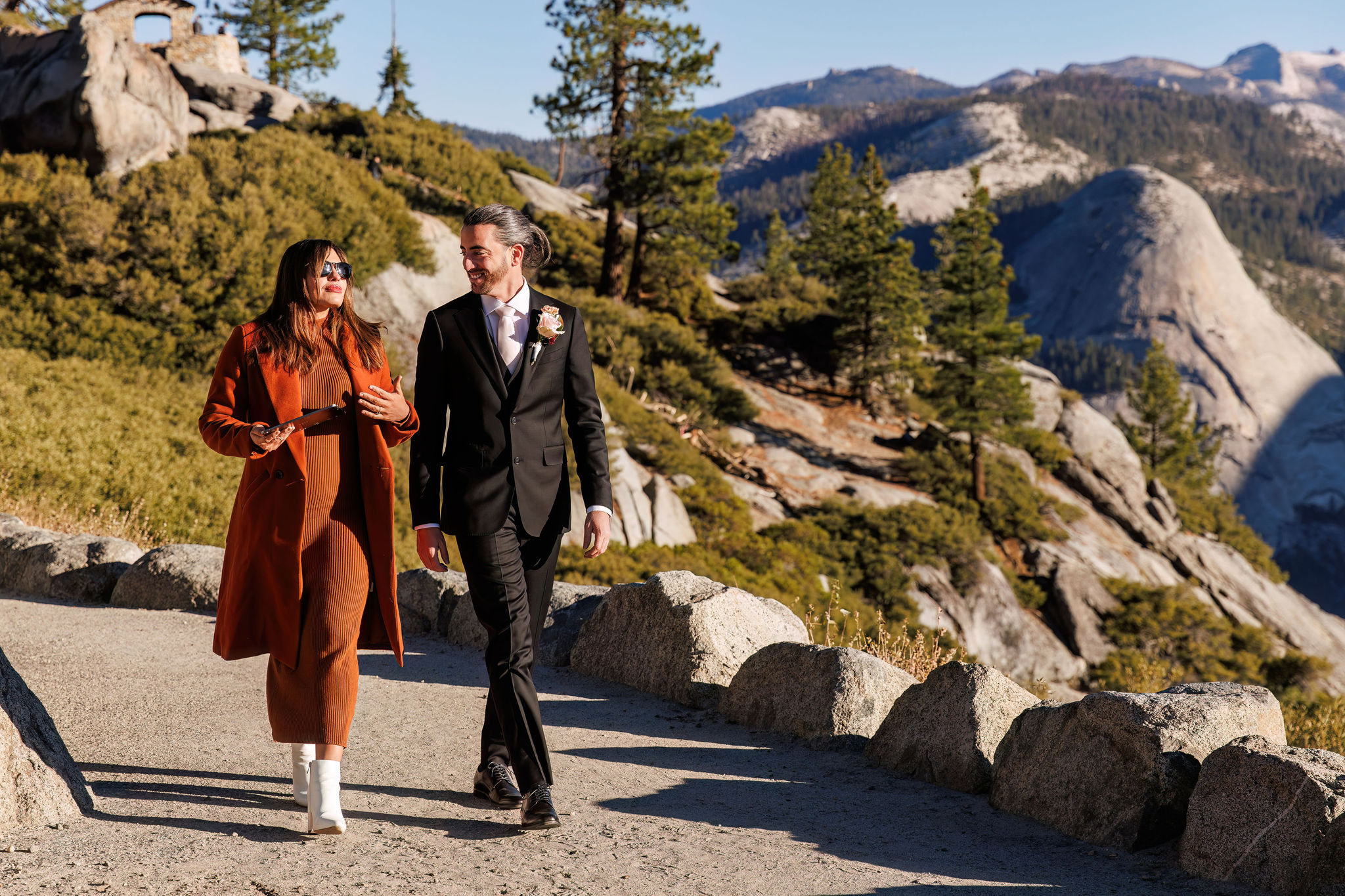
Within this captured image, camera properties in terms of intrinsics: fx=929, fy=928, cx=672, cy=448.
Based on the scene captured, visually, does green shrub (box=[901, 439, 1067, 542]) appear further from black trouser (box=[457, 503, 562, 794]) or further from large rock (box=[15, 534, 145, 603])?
black trouser (box=[457, 503, 562, 794])

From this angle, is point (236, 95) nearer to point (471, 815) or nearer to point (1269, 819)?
point (471, 815)

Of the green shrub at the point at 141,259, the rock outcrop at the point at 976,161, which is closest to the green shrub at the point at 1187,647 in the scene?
the green shrub at the point at 141,259

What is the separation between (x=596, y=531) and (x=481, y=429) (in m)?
0.55

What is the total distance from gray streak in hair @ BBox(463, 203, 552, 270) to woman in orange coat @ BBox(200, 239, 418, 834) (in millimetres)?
530

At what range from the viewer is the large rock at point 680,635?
17.1 feet

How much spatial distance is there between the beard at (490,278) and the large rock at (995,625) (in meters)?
17.7

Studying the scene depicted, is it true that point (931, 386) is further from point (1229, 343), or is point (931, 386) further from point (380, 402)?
point (1229, 343)

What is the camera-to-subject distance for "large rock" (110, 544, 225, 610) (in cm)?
657

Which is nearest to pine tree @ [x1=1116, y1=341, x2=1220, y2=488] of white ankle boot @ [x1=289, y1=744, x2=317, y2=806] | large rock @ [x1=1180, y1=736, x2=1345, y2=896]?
large rock @ [x1=1180, y1=736, x2=1345, y2=896]

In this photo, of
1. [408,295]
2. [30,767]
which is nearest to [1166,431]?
[408,295]

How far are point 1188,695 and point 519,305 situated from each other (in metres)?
2.92

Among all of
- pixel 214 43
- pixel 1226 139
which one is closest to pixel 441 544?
pixel 214 43

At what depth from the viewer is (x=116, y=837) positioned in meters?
2.90

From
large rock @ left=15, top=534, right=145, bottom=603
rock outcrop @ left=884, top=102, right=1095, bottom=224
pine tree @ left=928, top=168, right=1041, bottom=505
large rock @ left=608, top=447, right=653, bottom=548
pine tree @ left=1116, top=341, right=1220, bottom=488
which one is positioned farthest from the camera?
rock outcrop @ left=884, top=102, right=1095, bottom=224
